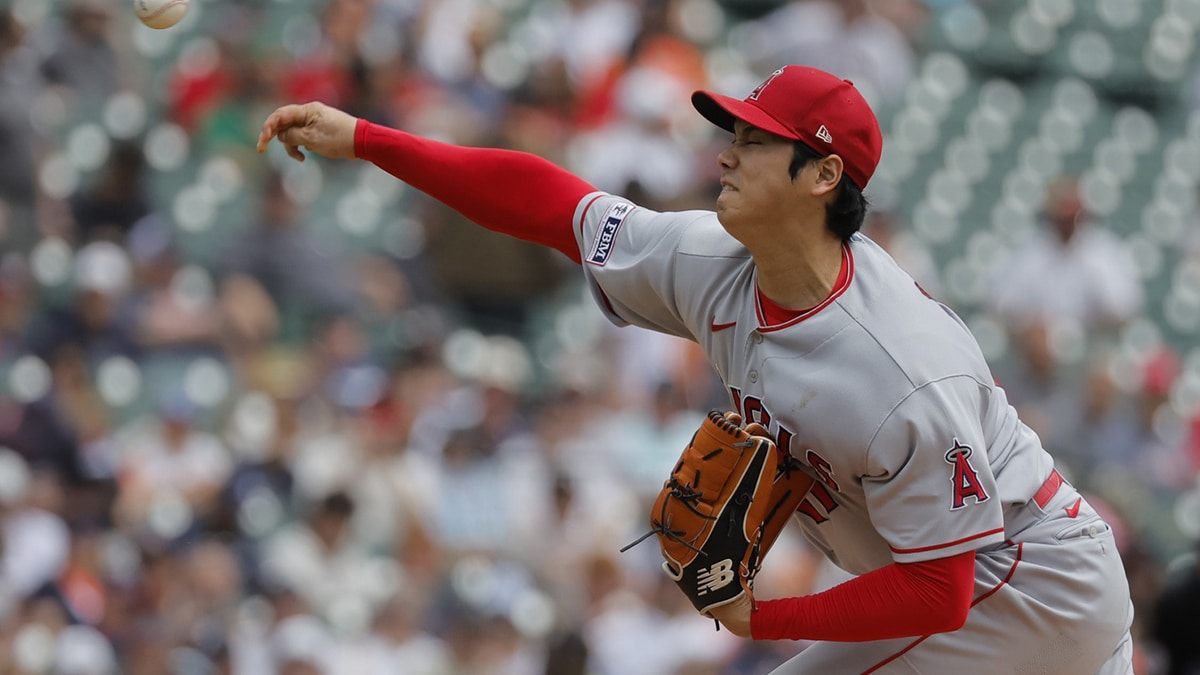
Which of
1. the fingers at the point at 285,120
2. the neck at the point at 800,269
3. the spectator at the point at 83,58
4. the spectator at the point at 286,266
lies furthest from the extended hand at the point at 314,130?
the spectator at the point at 83,58

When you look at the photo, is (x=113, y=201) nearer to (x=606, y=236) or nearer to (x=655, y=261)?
(x=606, y=236)

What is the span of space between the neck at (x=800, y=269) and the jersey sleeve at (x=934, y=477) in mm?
305

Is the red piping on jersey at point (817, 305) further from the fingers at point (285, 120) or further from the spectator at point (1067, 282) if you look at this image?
the spectator at point (1067, 282)

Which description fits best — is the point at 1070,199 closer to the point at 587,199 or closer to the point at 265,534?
the point at 265,534

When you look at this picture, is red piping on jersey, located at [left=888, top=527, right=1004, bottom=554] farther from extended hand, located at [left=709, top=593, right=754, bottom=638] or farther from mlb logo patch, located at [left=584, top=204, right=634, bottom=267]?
mlb logo patch, located at [left=584, top=204, right=634, bottom=267]

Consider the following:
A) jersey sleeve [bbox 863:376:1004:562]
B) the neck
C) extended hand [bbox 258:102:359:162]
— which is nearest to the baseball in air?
extended hand [bbox 258:102:359:162]

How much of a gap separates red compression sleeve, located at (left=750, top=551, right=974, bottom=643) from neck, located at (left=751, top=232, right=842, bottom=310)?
1.84 feet

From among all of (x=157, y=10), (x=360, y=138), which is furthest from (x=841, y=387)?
(x=157, y=10)

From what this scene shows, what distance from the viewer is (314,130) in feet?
11.8

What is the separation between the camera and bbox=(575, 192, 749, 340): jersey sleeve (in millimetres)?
3426

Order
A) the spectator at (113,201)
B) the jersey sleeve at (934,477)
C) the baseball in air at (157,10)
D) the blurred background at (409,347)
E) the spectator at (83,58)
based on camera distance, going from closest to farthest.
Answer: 1. the jersey sleeve at (934,477)
2. the baseball in air at (157,10)
3. the blurred background at (409,347)
4. the spectator at (113,201)
5. the spectator at (83,58)

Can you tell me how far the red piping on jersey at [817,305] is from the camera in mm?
3238

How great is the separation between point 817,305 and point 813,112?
15.0 inches

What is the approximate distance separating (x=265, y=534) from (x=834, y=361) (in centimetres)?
432
